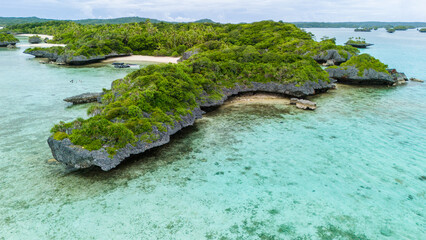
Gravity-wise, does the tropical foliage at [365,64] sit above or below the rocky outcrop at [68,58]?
below

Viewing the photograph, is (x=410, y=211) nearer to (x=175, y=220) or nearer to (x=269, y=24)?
(x=175, y=220)

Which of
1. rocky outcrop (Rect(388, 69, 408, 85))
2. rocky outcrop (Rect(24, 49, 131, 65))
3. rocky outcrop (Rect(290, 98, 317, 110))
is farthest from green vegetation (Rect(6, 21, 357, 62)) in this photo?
rocky outcrop (Rect(290, 98, 317, 110))

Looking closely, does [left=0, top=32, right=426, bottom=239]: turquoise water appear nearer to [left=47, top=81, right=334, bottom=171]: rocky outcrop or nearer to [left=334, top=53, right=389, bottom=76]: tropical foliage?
[left=47, top=81, right=334, bottom=171]: rocky outcrop

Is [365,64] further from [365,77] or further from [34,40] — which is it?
[34,40]

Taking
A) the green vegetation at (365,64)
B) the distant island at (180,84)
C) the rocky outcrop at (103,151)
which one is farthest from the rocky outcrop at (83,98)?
the green vegetation at (365,64)

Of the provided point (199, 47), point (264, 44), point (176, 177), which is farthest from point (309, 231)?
point (264, 44)

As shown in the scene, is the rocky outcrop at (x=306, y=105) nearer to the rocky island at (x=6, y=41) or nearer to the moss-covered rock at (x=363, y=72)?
the moss-covered rock at (x=363, y=72)
